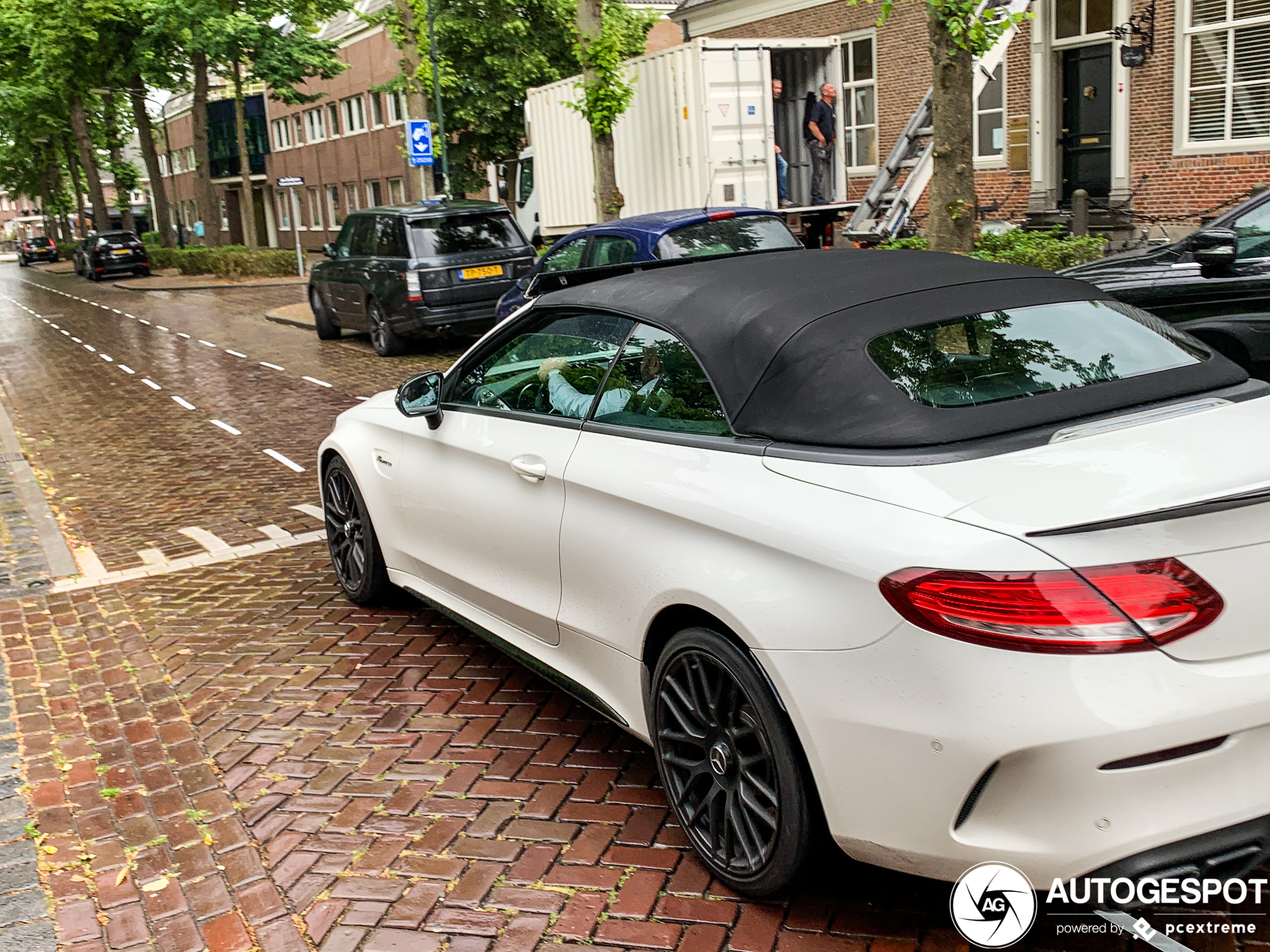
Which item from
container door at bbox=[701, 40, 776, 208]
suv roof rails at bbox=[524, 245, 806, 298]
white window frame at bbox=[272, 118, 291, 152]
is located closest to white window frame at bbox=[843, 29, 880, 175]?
container door at bbox=[701, 40, 776, 208]

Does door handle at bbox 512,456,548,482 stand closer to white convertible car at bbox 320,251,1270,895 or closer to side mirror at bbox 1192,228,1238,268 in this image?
white convertible car at bbox 320,251,1270,895

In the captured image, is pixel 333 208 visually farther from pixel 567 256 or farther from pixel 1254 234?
pixel 1254 234

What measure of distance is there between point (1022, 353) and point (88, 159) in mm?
52646

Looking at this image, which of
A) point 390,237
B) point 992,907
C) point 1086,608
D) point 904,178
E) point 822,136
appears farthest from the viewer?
point 904,178

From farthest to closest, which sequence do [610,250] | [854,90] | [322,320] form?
Answer: [854,90]
[322,320]
[610,250]

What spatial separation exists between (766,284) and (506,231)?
42.8 feet

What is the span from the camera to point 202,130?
36.8 meters

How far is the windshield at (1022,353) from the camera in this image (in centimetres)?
320

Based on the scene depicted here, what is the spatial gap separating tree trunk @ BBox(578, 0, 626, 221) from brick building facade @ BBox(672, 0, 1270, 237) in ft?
9.73

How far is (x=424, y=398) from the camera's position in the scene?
5035mm

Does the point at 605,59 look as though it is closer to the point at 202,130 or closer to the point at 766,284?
the point at 766,284

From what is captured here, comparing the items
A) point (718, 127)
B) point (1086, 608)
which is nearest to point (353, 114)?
point (718, 127)

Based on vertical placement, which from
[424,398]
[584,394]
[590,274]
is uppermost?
[590,274]

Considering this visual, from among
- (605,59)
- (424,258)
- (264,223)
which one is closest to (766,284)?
(424,258)
